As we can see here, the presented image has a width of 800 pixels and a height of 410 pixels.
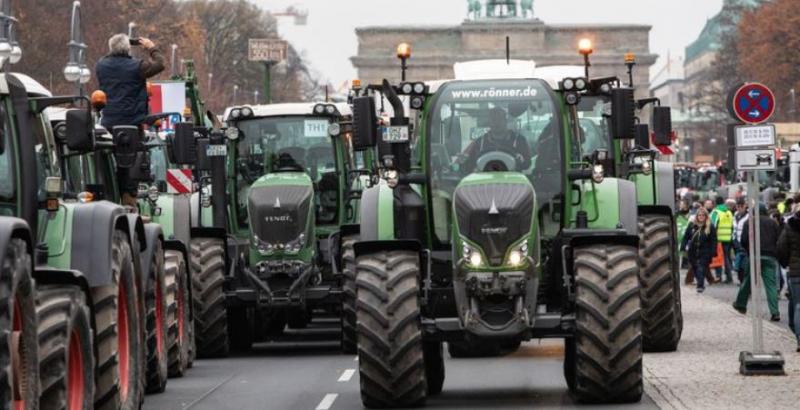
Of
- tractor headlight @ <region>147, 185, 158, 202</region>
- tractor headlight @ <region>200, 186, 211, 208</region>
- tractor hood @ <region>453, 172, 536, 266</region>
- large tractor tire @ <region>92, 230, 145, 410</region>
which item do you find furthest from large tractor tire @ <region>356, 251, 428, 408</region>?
tractor headlight @ <region>200, 186, 211, 208</region>

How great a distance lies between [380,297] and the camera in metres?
17.9

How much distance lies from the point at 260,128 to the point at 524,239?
399 inches

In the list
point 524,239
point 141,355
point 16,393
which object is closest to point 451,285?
point 524,239

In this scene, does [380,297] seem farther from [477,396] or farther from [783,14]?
[783,14]

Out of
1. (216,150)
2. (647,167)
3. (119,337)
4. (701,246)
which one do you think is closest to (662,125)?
(647,167)

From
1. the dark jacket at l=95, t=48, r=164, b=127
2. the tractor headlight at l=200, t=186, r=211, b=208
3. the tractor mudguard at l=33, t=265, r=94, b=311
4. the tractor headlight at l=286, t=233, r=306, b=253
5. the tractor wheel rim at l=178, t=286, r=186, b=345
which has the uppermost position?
the dark jacket at l=95, t=48, r=164, b=127

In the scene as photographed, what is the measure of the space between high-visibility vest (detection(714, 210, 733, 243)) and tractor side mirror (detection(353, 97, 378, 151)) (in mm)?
32195

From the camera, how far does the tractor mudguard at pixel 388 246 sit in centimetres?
1820

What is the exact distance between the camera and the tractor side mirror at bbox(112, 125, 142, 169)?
663 inches

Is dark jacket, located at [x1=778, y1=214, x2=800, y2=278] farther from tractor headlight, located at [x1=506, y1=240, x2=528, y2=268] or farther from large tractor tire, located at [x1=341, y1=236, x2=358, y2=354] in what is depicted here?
tractor headlight, located at [x1=506, y1=240, x2=528, y2=268]

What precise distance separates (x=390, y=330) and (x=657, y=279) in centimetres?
745

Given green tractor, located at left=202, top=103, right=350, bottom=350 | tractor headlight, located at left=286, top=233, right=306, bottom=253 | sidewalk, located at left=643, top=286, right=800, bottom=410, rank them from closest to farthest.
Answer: sidewalk, located at left=643, top=286, right=800, bottom=410 < green tractor, located at left=202, top=103, right=350, bottom=350 < tractor headlight, located at left=286, top=233, right=306, bottom=253

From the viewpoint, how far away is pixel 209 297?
2477 centimetres

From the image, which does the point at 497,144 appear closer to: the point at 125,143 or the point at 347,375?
the point at 125,143
